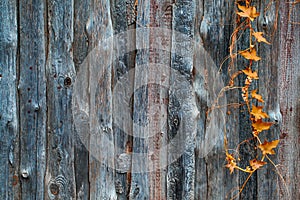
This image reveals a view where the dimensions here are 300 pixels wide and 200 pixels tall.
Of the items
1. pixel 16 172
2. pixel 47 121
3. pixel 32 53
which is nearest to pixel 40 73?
pixel 32 53

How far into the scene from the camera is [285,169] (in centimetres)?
231

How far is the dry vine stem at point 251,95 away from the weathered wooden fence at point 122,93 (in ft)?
0.14

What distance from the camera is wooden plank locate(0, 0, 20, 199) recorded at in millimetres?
2135

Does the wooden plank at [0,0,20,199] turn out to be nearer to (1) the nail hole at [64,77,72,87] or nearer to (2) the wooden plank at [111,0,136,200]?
(1) the nail hole at [64,77,72,87]

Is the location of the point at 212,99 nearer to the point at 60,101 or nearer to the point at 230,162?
the point at 230,162

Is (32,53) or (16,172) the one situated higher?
(32,53)

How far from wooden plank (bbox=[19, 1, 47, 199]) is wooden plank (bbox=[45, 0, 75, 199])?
0.11 ft

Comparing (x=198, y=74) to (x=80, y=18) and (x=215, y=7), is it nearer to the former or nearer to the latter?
(x=215, y=7)

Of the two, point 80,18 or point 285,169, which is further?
point 285,169

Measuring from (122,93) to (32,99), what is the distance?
0.52 m

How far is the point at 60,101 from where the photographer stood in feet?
7.15

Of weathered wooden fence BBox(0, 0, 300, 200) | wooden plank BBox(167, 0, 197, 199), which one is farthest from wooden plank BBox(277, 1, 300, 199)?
wooden plank BBox(167, 0, 197, 199)

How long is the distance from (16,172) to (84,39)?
0.87 meters

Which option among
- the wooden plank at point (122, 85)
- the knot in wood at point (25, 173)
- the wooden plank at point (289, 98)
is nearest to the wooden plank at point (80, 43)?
the wooden plank at point (122, 85)
